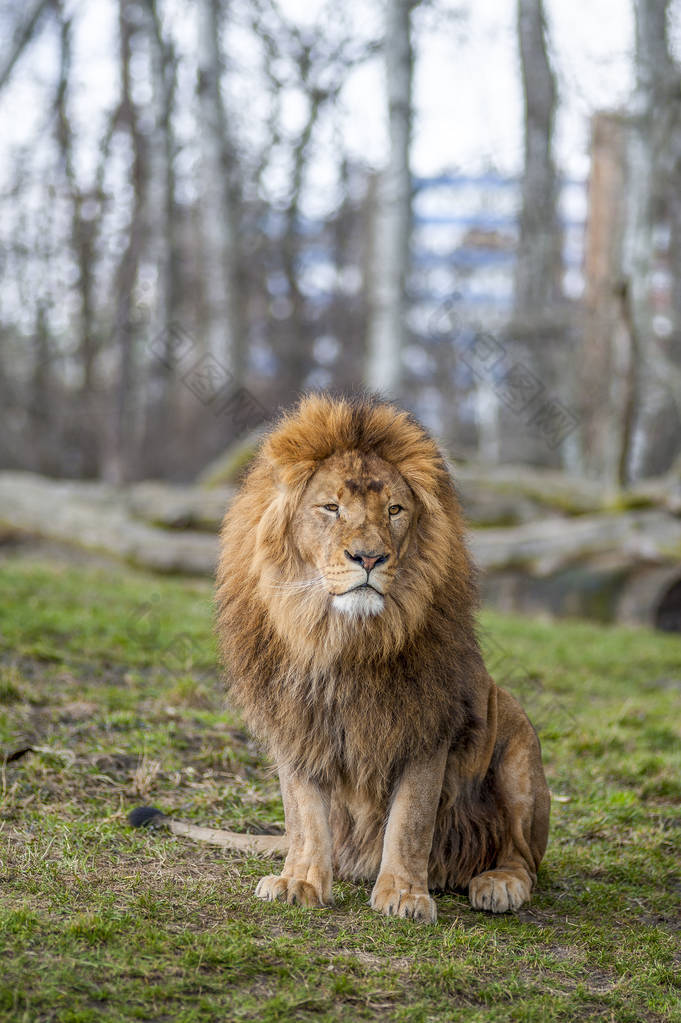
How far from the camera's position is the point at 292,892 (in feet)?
11.6

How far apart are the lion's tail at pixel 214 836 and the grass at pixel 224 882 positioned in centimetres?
7

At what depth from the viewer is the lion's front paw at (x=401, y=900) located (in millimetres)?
3541

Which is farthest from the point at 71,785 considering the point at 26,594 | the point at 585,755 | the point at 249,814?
the point at 26,594

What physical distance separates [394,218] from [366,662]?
363 inches

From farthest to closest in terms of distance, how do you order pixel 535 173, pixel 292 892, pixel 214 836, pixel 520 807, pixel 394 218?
pixel 535 173 < pixel 394 218 < pixel 214 836 < pixel 520 807 < pixel 292 892

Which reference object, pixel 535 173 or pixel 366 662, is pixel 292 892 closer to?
pixel 366 662

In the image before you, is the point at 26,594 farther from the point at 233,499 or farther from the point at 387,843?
the point at 387,843

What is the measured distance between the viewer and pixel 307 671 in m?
3.66

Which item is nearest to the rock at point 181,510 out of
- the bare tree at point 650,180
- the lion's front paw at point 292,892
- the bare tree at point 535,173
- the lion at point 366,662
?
the bare tree at point 650,180

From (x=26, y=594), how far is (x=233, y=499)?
420cm

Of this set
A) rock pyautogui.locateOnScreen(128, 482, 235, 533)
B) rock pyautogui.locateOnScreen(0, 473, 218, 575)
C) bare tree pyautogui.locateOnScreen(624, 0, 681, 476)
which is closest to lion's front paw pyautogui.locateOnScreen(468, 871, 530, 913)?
rock pyautogui.locateOnScreen(0, 473, 218, 575)

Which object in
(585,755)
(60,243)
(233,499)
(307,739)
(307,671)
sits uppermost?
(60,243)

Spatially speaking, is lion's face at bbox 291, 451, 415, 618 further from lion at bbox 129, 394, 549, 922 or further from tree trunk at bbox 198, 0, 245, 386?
tree trunk at bbox 198, 0, 245, 386

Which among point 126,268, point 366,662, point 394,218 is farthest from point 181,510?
point 366,662
